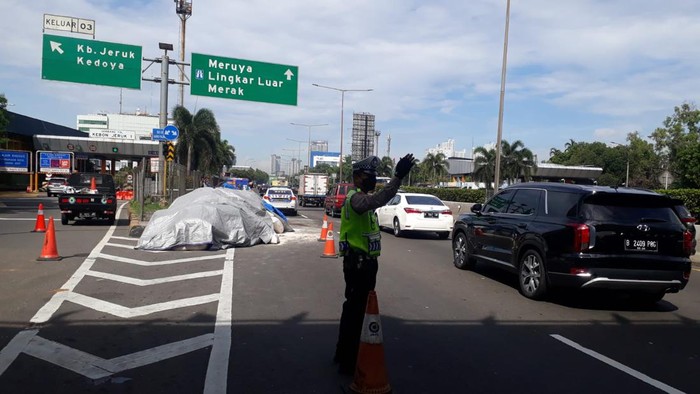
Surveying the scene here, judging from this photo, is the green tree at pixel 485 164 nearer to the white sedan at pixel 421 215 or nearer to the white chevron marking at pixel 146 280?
the white sedan at pixel 421 215

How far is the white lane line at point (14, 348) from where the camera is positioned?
5074mm

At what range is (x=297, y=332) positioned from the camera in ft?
20.6

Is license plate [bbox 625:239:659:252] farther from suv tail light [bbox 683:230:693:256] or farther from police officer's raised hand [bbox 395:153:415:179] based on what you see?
police officer's raised hand [bbox 395:153:415:179]

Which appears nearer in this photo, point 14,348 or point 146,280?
point 14,348

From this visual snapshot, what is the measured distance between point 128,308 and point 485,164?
51.7m

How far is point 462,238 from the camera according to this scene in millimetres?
11180

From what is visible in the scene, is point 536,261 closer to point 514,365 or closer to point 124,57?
point 514,365

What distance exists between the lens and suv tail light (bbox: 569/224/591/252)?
A: 7.34 m

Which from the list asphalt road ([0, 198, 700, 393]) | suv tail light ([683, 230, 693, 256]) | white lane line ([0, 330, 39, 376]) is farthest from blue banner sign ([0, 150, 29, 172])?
suv tail light ([683, 230, 693, 256])

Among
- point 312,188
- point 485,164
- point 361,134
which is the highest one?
point 361,134

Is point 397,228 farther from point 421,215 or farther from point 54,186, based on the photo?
A: point 54,186

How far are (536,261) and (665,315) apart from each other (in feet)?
6.11

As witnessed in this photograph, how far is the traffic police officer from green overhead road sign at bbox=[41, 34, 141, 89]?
19.2m

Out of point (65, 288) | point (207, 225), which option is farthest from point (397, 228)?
point (65, 288)
